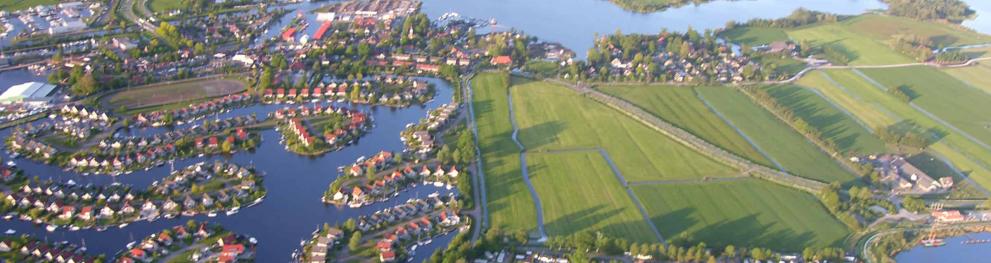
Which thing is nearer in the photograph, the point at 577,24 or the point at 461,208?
the point at 461,208

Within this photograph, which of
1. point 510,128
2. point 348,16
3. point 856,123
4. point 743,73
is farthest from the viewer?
point 348,16

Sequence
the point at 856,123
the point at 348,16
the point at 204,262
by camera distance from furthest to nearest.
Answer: the point at 348,16, the point at 856,123, the point at 204,262

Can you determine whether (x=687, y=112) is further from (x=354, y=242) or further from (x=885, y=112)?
(x=354, y=242)

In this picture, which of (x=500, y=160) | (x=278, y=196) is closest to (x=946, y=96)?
(x=500, y=160)

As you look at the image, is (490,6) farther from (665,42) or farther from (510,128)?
(510,128)

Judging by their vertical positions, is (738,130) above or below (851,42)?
above

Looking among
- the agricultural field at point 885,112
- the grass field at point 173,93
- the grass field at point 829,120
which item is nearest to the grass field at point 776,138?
the grass field at point 829,120

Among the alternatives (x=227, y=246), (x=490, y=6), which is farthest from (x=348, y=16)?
(x=227, y=246)

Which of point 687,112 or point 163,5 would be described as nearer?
point 687,112

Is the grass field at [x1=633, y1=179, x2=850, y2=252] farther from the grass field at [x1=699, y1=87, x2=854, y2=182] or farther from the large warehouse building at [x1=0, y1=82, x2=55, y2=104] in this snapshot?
the large warehouse building at [x1=0, y1=82, x2=55, y2=104]
